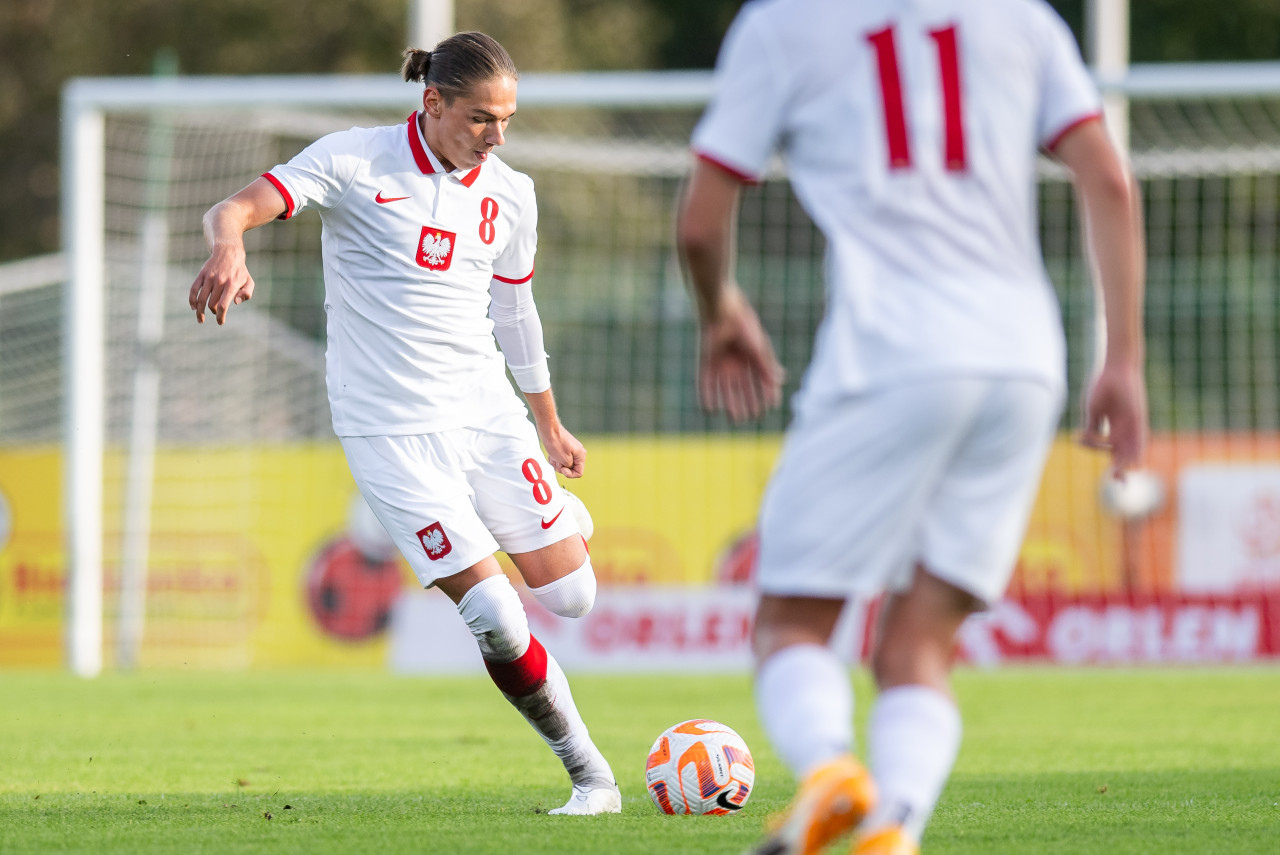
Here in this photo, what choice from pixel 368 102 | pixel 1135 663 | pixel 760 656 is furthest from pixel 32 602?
pixel 760 656

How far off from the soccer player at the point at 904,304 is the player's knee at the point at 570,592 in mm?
2098

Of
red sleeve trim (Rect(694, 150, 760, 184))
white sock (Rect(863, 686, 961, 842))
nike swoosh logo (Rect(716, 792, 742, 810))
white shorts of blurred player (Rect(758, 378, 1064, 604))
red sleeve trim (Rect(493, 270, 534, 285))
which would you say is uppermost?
Result: red sleeve trim (Rect(694, 150, 760, 184))

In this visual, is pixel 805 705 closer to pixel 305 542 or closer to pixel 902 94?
pixel 902 94

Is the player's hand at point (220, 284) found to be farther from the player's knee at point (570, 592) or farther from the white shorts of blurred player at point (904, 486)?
the white shorts of blurred player at point (904, 486)

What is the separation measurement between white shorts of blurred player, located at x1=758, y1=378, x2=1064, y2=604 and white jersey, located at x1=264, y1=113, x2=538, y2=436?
7.09 feet

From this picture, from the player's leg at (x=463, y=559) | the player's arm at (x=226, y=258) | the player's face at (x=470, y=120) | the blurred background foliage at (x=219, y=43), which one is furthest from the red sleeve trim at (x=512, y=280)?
the blurred background foliage at (x=219, y=43)

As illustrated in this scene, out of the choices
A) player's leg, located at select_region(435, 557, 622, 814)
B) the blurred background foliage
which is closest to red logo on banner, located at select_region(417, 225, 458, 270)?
player's leg, located at select_region(435, 557, 622, 814)

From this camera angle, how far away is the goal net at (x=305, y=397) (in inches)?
513

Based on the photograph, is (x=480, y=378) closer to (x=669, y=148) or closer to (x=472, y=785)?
(x=472, y=785)

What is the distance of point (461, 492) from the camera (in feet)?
16.5

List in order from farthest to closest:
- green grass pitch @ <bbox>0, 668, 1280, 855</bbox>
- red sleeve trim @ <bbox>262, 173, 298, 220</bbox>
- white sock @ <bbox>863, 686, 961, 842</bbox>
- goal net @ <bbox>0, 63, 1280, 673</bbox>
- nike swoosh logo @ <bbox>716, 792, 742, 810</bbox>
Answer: goal net @ <bbox>0, 63, 1280, 673</bbox> → nike swoosh logo @ <bbox>716, 792, 742, 810</bbox> → red sleeve trim @ <bbox>262, 173, 298, 220</bbox> → green grass pitch @ <bbox>0, 668, 1280, 855</bbox> → white sock @ <bbox>863, 686, 961, 842</bbox>

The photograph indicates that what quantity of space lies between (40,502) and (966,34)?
13.3 meters

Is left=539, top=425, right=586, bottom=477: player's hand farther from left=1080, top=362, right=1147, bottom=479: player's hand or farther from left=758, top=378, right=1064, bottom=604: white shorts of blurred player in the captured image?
left=1080, top=362, right=1147, bottom=479: player's hand

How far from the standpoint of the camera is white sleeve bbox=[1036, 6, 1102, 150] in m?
3.10
